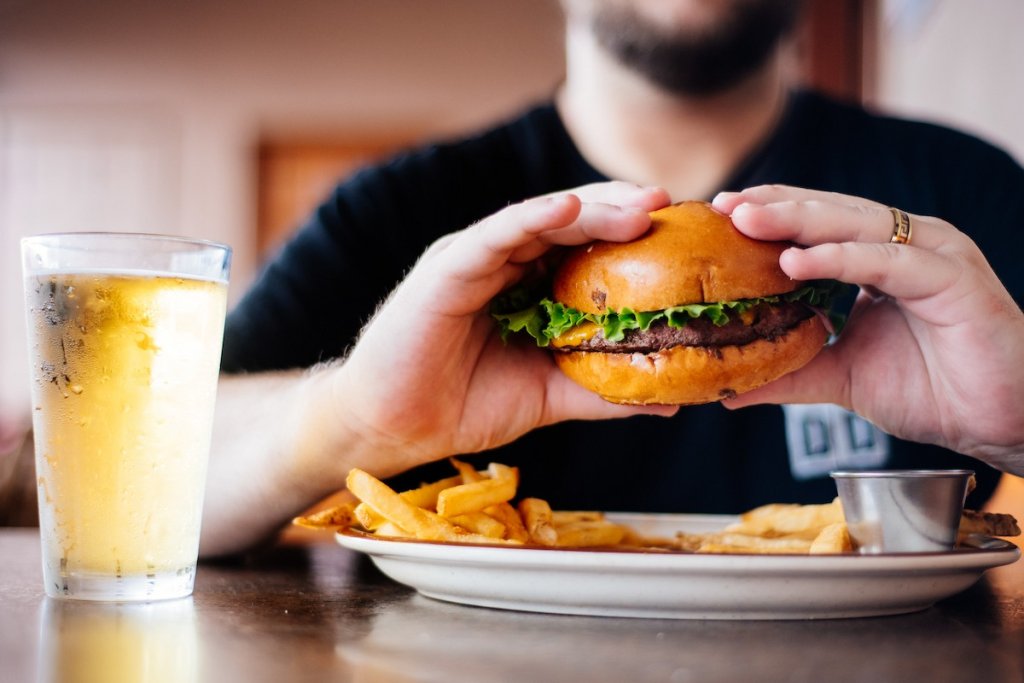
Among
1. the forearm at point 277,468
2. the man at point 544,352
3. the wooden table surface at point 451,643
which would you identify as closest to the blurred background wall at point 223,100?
the man at point 544,352

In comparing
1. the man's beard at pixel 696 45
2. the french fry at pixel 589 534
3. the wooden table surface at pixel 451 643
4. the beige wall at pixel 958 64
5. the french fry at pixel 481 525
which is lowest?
the wooden table surface at pixel 451 643

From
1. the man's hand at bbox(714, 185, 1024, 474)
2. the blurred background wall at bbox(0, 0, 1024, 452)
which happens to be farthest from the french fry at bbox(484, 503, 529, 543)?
the blurred background wall at bbox(0, 0, 1024, 452)

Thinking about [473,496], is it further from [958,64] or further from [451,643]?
[958,64]

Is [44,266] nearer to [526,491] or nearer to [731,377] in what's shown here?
[731,377]

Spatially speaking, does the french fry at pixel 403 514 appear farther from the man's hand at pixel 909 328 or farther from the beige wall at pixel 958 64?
the beige wall at pixel 958 64

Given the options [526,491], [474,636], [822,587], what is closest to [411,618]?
[474,636]

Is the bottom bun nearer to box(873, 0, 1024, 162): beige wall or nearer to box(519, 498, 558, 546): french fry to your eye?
box(519, 498, 558, 546): french fry
